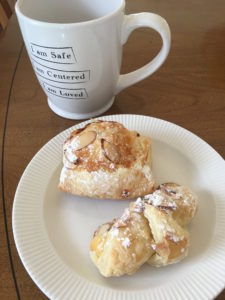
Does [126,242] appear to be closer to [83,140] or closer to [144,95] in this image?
[83,140]

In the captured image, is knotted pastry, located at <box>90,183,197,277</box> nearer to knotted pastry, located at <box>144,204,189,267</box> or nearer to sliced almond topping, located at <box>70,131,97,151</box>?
knotted pastry, located at <box>144,204,189,267</box>

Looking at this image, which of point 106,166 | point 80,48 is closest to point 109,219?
point 106,166

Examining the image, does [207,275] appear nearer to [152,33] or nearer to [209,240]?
[209,240]

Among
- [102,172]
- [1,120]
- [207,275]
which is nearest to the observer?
[207,275]

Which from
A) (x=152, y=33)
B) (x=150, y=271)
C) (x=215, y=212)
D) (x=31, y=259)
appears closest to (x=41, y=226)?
(x=31, y=259)

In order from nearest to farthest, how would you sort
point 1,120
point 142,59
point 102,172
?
point 102,172
point 1,120
point 142,59

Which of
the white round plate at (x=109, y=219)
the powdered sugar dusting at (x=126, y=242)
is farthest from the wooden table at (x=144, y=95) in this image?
the powdered sugar dusting at (x=126, y=242)

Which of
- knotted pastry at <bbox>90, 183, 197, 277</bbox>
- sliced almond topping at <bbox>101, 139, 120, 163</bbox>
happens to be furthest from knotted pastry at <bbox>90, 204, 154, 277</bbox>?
sliced almond topping at <bbox>101, 139, 120, 163</bbox>
